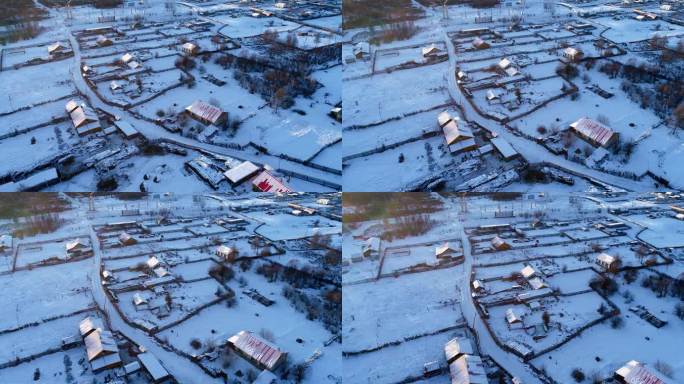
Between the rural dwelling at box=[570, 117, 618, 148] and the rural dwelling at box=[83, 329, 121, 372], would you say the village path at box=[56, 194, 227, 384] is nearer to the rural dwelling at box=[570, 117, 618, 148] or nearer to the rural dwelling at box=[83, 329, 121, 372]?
the rural dwelling at box=[83, 329, 121, 372]

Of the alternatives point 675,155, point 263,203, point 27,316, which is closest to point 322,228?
point 263,203

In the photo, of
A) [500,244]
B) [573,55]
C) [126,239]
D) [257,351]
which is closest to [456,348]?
[257,351]

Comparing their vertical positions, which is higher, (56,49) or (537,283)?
(56,49)

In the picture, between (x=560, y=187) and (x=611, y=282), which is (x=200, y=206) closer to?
(x=560, y=187)

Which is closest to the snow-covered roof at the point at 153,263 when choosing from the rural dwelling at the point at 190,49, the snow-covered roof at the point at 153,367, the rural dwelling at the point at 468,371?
the snow-covered roof at the point at 153,367

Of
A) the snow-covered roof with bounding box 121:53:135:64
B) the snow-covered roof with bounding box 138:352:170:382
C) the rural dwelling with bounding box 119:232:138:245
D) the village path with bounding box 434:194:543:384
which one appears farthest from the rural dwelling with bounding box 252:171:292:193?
the snow-covered roof with bounding box 121:53:135:64

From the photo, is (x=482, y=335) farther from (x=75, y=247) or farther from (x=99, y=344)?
(x=75, y=247)
